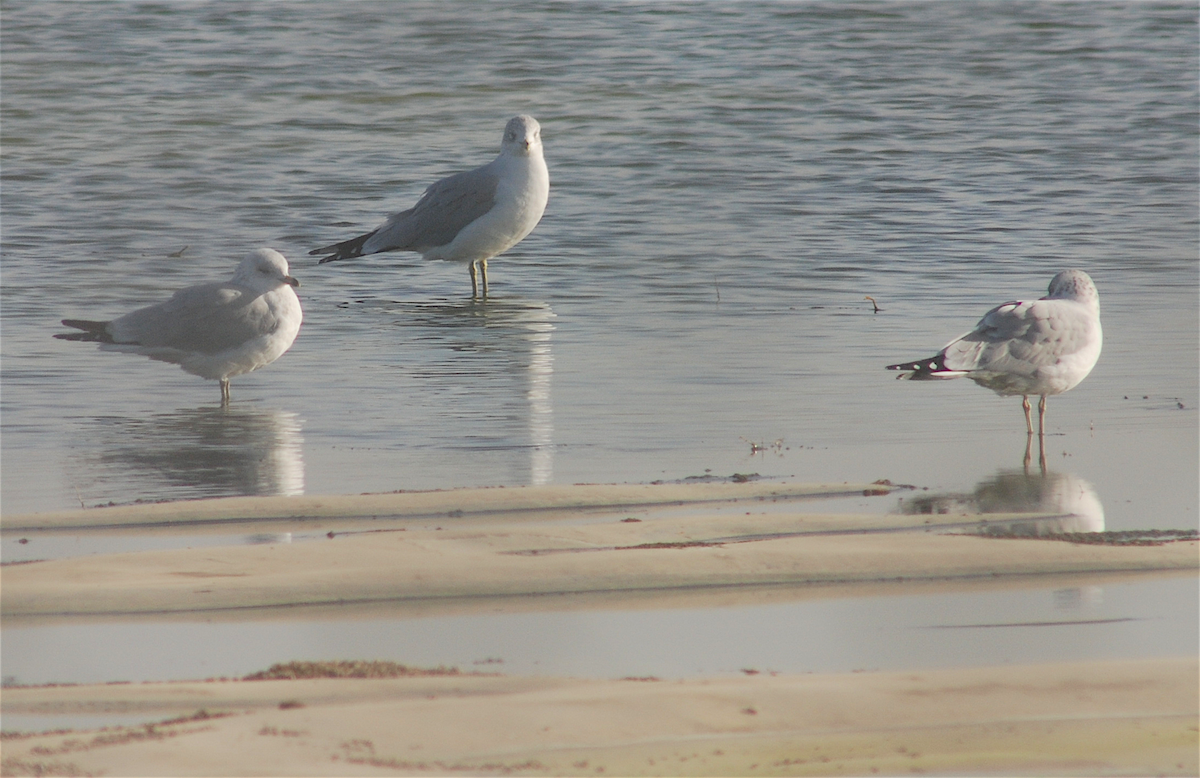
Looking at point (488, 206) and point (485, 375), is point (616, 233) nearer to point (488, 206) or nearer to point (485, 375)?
point (488, 206)

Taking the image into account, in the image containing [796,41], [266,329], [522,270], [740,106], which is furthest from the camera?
[796,41]

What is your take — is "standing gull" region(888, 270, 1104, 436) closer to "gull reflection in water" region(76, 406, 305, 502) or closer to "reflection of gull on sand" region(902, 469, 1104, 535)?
"reflection of gull on sand" region(902, 469, 1104, 535)

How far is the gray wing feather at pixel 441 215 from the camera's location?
36.6 feet

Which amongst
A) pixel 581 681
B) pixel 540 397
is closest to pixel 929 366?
pixel 540 397

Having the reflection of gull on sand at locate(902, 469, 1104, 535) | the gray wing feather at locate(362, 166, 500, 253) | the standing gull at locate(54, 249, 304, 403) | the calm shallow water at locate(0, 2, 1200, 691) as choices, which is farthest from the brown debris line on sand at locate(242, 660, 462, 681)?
the gray wing feather at locate(362, 166, 500, 253)

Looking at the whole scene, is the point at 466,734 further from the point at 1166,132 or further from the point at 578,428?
the point at 1166,132

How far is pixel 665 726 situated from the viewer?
3334 millimetres

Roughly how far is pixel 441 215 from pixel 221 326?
13.1 ft

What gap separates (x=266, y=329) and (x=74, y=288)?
386 centimetres

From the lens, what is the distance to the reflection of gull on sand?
5.19 m

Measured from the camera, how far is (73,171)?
1555cm

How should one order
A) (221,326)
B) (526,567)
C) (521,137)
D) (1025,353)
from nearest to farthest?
(526,567) → (1025,353) → (221,326) → (521,137)

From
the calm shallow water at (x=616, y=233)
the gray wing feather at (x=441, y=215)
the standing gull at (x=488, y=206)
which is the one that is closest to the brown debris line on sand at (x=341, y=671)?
the calm shallow water at (x=616, y=233)

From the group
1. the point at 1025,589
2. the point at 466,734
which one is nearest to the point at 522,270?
the point at 1025,589
